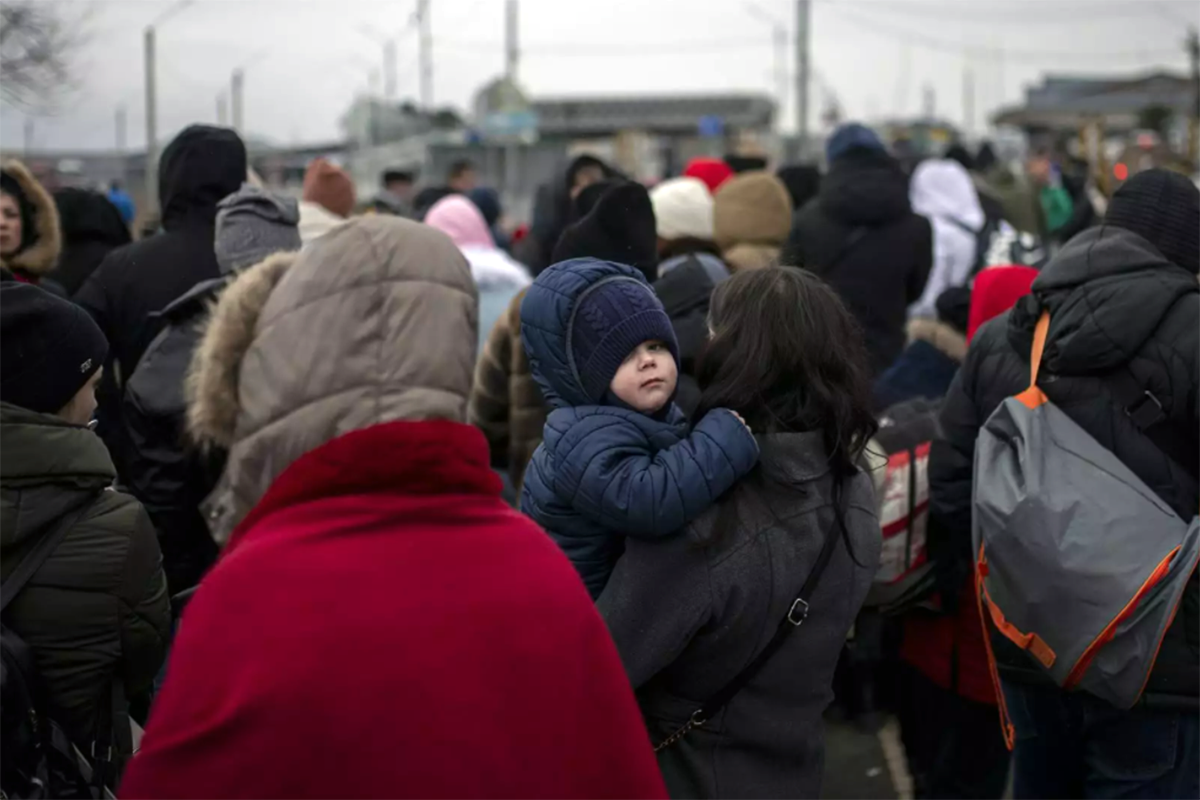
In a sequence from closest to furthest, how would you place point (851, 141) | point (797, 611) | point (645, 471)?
point (645, 471)
point (797, 611)
point (851, 141)

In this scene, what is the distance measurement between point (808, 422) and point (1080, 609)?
2.76ft

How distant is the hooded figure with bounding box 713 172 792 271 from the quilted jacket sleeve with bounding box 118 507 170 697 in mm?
4046

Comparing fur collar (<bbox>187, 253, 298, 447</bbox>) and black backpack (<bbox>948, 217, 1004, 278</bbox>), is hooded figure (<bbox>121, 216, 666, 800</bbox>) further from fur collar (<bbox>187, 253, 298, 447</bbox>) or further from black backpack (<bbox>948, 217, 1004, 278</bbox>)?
black backpack (<bbox>948, 217, 1004, 278</bbox>)

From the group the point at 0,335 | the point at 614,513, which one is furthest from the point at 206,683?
the point at 0,335

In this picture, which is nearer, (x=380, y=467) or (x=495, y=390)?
(x=380, y=467)

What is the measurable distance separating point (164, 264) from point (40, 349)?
5.99 ft

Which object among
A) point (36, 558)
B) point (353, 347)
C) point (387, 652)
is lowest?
point (36, 558)

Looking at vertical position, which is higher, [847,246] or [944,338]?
[847,246]

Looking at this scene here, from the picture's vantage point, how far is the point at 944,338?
192 inches

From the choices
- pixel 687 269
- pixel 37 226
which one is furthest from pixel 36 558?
pixel 37 226

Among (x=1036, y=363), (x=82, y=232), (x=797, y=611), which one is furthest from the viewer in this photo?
(x=82, y=232)

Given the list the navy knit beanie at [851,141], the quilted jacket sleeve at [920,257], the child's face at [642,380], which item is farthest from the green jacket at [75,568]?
the navy knit beanie at [851,141]

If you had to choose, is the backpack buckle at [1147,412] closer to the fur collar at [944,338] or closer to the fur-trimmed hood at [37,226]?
the fur collar at [944,338]

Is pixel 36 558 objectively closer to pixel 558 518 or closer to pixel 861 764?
pixel 558 518
